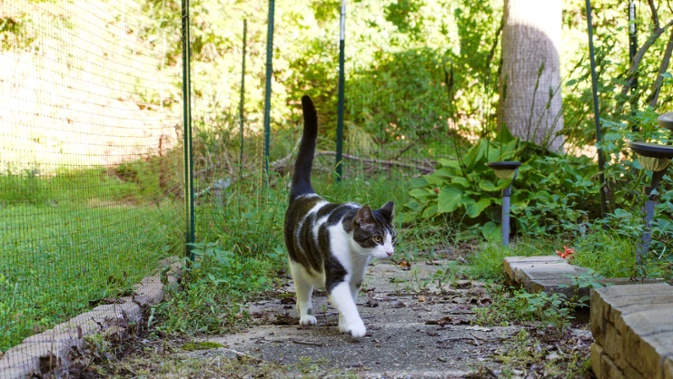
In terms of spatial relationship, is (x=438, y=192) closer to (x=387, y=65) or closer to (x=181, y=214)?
(x=181, y=214)

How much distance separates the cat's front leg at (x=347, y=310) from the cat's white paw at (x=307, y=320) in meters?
0.30

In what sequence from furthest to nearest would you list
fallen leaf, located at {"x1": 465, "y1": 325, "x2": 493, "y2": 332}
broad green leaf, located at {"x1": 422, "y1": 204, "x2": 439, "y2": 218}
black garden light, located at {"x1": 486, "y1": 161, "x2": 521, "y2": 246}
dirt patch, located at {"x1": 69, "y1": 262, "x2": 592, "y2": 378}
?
1. broad green leaf, located at {"x1": 422, "y1": 204, "x2": 439, "y2": 218}
2. black garden light, located at {"x1": 486, "y1": 161, "x2": 521, "y2": 246}
3. fallen leaf, located at {"x1": 465, "y1": 325, "x2": 493, "y2": 332}
4. dirt patch, located at {"x1": 69, "y1": 262, "x2": 592, "y2": 378}

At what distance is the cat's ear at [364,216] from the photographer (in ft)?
10.1

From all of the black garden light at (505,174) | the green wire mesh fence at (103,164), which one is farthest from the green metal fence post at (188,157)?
the black garden light at (505,174)

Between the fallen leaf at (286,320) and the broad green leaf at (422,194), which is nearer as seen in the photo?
the fallen leaf at (286,320)

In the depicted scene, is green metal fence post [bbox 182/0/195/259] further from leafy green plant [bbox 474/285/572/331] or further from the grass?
leafy green plant [bbox 474/285/572/331]

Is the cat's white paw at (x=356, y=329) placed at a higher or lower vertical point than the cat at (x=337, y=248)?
lower

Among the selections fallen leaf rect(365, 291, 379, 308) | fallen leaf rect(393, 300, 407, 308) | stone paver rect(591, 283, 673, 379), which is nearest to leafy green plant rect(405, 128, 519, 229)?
fallen leaf rect(365, 291, 379, 308)

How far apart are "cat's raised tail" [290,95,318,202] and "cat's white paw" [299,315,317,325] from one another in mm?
805

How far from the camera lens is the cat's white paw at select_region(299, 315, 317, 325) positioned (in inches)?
130

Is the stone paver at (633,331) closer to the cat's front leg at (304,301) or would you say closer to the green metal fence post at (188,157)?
the cat's front leg at (304,301)

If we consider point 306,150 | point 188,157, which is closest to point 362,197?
point 188,157

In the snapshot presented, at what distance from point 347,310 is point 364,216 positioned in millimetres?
437

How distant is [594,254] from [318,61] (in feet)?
31.1
